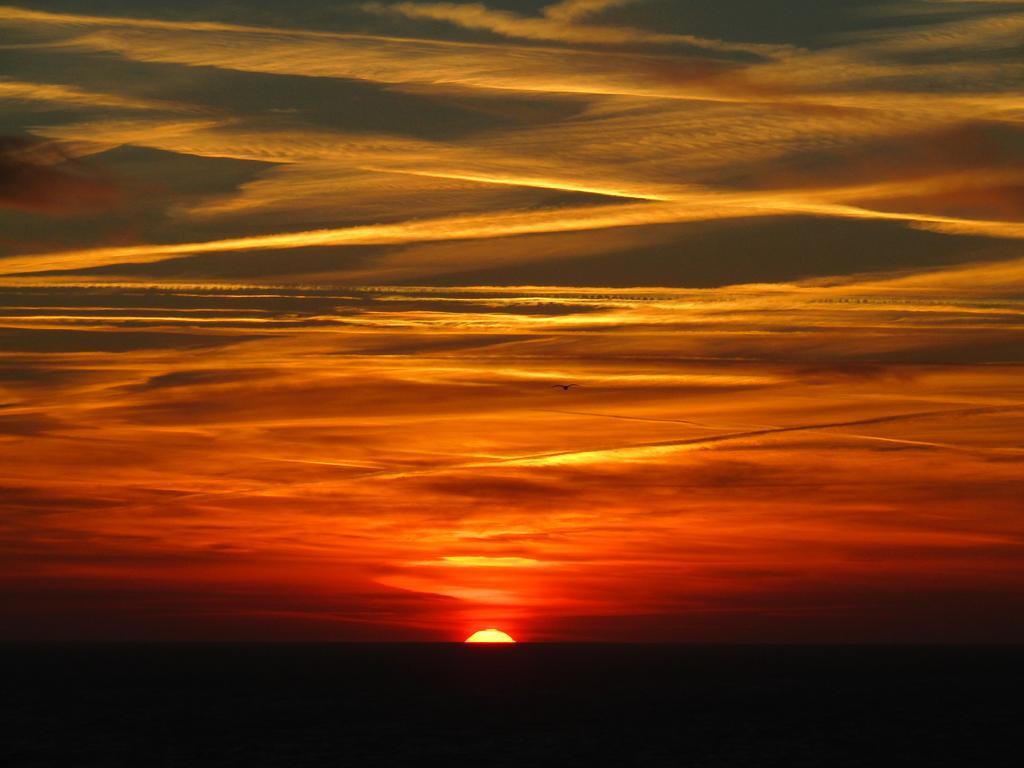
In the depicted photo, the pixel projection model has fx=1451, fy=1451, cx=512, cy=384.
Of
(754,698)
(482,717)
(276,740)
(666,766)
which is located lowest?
(666,766)

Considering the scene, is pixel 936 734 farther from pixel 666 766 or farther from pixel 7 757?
pixel 7 757

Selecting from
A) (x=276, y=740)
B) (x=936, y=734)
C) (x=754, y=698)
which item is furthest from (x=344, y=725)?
(x=754, y=698)

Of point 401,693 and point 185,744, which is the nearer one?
point 185,744

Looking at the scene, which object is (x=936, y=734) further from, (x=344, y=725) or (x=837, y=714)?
(x=344, y=725)

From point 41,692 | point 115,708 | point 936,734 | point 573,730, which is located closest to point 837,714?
point 936,734

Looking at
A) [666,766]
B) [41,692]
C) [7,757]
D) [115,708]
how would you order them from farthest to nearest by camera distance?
1. [41,692]
2. [115,708]
3. [7,757]
4. [666,766]

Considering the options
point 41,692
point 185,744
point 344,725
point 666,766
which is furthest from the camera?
point 41,692

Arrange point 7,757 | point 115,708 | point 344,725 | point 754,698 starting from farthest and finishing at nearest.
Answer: point 754,698, point 115,708, point 344,725, point 7,757

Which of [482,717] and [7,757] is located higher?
[482,717]

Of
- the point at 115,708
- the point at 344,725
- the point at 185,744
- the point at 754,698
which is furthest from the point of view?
the point at 754,698
